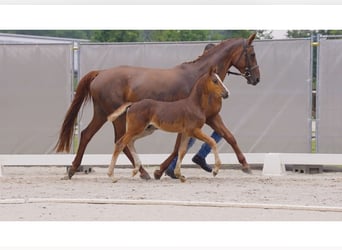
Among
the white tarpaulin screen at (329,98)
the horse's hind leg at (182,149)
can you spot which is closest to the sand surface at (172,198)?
the horse's hind leg at (182,149)

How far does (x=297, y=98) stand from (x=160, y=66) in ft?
8.45

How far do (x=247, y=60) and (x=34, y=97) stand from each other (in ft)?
15.7

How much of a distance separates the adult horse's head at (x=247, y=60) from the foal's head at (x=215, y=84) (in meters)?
0.78

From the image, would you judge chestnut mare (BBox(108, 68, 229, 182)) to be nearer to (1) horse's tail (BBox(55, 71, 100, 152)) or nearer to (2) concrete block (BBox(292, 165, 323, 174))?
(1) horse's tail (BBox(55, 71, 100, 152))

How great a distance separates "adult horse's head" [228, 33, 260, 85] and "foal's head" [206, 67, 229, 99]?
2.56ft

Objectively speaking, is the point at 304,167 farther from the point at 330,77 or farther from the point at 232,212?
the point at 232,212

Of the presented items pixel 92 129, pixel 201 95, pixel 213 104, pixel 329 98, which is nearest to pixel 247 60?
pixel 213 104

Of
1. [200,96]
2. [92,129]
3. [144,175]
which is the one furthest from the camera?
[92,129]

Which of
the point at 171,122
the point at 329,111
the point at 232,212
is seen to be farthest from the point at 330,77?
the point at 232,212

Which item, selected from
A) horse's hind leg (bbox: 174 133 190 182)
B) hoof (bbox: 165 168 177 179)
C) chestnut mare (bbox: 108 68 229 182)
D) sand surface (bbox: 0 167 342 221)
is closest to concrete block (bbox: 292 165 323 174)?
sand surface (bbox: 0 167 342 221)

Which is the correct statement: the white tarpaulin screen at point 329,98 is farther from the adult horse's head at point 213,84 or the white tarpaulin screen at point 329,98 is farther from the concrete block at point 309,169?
the adult horse's head at point 213,84

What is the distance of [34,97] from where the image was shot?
14.8 metres

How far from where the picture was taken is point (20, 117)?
1482 cm

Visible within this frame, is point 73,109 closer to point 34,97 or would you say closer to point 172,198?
point 34,97
